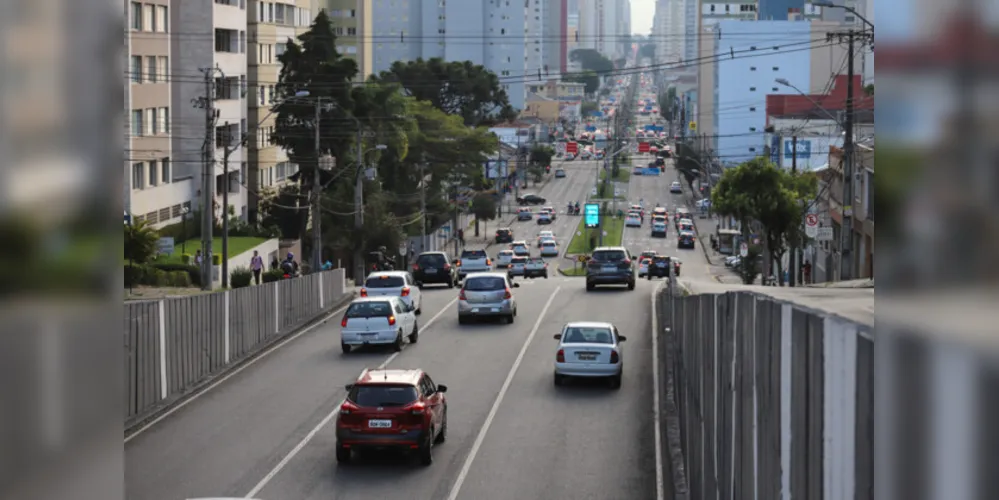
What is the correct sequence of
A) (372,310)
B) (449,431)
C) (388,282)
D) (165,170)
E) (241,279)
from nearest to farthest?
(449,431), (372,310), (388,282), (241,279), (165,170)

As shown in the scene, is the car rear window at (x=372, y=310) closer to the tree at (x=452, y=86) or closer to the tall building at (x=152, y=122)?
the tall building at (x=152, y=122)

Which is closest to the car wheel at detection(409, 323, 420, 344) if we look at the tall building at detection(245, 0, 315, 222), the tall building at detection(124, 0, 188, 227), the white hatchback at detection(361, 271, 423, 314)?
the white hatchback at detection(361, 271, 423, 314)

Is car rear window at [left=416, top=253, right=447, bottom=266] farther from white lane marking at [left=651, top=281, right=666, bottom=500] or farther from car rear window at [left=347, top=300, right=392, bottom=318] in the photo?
car rear window at [left=347, top=300, right=392, bottom=318]

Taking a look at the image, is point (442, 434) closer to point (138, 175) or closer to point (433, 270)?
point (433, 270)

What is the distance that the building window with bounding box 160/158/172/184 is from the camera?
6262 cm

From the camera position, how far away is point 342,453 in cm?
2161

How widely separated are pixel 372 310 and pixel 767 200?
2463 centimetres

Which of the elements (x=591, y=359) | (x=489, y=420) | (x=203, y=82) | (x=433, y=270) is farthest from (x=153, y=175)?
(x=489, y=420)

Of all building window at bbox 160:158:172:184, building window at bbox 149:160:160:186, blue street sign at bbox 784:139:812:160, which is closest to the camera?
building window at bbox 149:160:160:186

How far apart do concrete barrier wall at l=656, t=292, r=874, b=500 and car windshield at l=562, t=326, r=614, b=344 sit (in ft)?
46.1

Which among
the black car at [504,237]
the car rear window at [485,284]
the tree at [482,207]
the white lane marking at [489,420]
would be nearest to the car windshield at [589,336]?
the white lane marking at [489,420]

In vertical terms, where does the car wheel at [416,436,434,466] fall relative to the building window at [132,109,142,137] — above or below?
below

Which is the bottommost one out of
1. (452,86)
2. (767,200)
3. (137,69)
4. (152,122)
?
(767,200)

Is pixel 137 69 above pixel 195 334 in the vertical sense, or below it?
above
